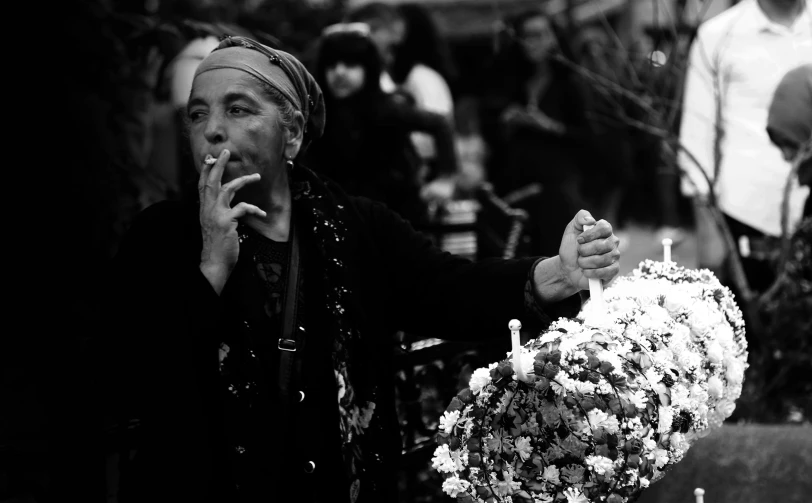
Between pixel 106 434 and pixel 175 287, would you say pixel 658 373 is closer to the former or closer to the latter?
pixel 175 287

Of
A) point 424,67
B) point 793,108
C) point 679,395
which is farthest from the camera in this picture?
point 424,67

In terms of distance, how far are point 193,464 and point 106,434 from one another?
0.48 metres

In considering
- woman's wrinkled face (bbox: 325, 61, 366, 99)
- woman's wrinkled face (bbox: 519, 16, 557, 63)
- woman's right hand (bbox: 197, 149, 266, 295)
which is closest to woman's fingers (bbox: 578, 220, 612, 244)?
woman's right hand (bbox: 197, 149, 266, 295)

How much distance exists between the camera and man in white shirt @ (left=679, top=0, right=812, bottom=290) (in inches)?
196

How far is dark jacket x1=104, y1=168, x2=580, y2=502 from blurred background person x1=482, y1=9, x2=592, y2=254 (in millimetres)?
5133

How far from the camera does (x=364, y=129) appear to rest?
20.2 feet

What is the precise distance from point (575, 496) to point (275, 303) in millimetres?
906

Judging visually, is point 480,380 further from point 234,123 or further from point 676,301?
point 234,123

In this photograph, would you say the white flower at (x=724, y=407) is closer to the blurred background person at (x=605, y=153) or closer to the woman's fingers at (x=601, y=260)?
the woman's fingers at (x=601, y=260)

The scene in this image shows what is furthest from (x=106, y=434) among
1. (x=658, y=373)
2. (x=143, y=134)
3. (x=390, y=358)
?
(x=143, y=134)

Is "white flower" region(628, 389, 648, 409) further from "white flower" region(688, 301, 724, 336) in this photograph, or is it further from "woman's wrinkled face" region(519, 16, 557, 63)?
"woman's wrinkled face" region(519, 16, 557, 63)

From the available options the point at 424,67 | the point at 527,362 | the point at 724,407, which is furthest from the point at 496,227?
the point at 527,362

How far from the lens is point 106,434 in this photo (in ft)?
9.90

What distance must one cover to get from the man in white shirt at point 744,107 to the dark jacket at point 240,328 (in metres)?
2.22
